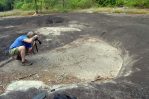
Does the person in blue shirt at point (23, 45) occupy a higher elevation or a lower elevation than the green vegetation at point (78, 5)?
higher

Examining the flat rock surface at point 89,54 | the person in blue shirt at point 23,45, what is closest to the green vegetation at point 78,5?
the flat rock surface at point 89,54

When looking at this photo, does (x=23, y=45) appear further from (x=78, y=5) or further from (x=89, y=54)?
(x=78, y=5)

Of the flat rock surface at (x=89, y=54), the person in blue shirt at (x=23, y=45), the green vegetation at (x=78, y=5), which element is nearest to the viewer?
the flat rock surface at (x=89, y=54)

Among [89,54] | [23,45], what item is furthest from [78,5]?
[23,45]

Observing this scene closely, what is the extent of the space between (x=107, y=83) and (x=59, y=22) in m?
10.2

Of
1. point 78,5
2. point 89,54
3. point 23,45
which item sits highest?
point 23,45

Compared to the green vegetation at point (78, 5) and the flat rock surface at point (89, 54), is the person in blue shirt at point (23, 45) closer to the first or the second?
the flat rock surface at point (89, 54)

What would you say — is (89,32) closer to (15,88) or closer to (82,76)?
(82,76)

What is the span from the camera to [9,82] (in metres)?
12.3

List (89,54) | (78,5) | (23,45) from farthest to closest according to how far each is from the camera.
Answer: (78,5)
(89,54)
(23,45)

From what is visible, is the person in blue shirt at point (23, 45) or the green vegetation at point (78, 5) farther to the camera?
the green vegetation at point (78, 5)

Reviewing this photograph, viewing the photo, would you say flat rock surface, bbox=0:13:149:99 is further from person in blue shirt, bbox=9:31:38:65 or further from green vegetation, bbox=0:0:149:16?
green vegetation, bbox=0:0:149:16

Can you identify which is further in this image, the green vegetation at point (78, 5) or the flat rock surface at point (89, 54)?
the green vegetation at point (78, 5)

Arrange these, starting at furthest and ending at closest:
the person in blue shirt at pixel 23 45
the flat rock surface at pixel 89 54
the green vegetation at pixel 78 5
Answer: the green vegetation at pixel 78 5
the person in blue shirt at pixel 23 45
the flat rock surface at pixel 89 54
